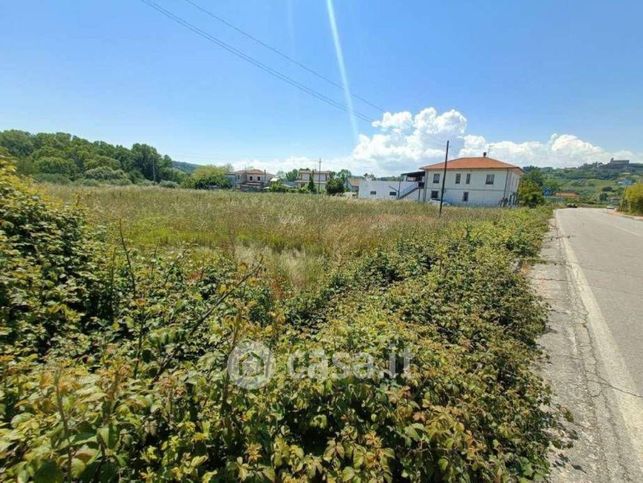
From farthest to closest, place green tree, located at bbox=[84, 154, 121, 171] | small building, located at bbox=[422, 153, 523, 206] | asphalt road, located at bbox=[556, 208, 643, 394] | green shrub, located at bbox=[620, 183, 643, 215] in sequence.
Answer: green tree, located at bbox=[84, 154, 121, 171] → small building, located at bbox=[422, 153, 523, 206] → green shrub, located at bbox=[620, 183, 643, 215] → asphalt road, located at bbox=[556, 208, 643, 394]

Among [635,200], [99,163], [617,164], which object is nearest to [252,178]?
[99,163]

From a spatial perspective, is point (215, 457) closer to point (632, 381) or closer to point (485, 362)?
point (485, 362)

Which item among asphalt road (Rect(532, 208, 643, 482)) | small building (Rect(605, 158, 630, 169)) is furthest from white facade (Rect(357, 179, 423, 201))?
small building (Rect(605, 158, 630, 169))

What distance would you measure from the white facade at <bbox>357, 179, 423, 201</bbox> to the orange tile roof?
13.8 feet

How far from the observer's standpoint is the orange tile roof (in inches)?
1651

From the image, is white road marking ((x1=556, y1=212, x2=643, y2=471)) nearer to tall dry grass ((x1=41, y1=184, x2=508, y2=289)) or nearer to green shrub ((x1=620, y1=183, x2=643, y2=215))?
tall dry grass ((x1=41, y1=184, x2=508, y2=289))

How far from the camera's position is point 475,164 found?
146 feet

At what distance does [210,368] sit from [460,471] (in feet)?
4.44

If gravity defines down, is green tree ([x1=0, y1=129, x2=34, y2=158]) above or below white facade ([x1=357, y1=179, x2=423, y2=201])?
above

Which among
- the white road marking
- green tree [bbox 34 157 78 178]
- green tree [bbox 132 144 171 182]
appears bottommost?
the white road marking

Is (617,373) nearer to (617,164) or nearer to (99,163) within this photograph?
(99,163)

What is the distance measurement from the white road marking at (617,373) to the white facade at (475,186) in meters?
41.5

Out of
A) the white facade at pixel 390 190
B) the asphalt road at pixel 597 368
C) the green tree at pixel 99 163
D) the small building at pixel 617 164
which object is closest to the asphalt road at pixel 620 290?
the asphalt road at pixel 597 368

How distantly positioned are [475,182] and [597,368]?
46.4 metres
